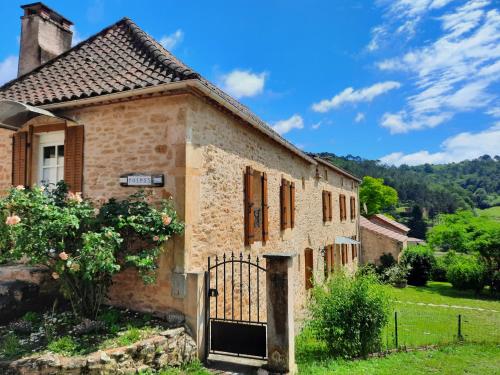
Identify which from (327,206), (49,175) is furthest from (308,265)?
(49,175)

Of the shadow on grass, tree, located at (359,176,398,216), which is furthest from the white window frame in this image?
tree, located at (359,176,398,216)

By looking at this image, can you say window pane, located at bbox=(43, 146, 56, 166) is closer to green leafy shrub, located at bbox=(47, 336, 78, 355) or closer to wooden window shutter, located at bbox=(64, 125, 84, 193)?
wooden window shutter, located at bbox=(64, 125, 84, 193)

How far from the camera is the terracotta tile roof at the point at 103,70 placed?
632 centimetres

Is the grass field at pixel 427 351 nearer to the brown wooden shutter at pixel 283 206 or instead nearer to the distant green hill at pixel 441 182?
the brown wooden shutter at pixel 283 206

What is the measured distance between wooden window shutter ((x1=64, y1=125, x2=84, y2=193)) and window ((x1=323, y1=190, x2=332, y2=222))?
12.4m

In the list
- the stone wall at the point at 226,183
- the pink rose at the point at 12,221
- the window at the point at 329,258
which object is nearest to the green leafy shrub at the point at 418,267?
the window at the point at 329,258

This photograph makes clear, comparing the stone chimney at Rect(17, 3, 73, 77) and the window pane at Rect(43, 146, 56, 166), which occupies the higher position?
the stone chimney at Rect(17, 3, 73, 77)

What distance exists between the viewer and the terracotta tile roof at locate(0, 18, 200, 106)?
632cm

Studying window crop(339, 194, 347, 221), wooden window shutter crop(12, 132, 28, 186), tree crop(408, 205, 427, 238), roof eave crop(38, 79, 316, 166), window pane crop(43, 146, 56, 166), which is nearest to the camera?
roof eave crop(38, 79, 316, 166)

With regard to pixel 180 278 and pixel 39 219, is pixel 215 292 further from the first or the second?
pixel 39 219

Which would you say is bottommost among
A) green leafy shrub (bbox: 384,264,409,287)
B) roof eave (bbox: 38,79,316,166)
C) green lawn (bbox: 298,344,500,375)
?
green lawn (bbox: 298,344,500,375)

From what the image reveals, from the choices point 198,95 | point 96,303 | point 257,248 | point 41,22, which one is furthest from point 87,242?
point 41,22

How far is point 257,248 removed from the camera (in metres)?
9.12

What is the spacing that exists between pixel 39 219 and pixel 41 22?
6.73 meters
